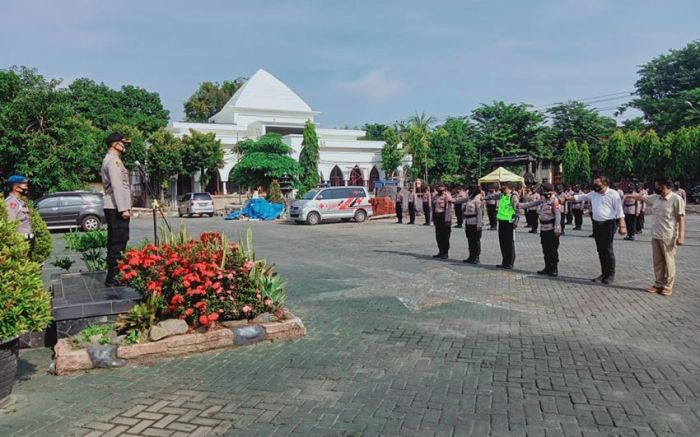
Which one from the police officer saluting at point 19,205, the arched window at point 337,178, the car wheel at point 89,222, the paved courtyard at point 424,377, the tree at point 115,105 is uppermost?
the tree at point 115,105

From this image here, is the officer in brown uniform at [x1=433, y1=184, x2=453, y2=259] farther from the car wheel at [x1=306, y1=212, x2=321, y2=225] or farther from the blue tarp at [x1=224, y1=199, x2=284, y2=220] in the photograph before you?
the blue tarp at [x1=224, y1=199, x2=284, y2=220]

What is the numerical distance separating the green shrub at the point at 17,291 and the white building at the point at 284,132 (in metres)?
34.0

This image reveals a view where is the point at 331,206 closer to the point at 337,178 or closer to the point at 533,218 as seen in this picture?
the point at 533,218

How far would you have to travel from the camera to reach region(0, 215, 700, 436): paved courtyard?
3.73 m

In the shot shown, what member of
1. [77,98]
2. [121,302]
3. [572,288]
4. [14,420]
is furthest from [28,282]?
[77,98]

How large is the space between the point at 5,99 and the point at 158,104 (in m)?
18.2

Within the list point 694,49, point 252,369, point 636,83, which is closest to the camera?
point 252,369

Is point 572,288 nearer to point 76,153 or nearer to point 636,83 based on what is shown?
point 76,153

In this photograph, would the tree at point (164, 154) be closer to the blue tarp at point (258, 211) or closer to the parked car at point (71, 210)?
the blue tarp at point (258, 211)

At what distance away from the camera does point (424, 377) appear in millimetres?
4566

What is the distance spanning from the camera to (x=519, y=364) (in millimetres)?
4879

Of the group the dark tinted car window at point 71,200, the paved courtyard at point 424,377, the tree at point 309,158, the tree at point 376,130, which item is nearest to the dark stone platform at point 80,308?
the paved courtyard at point 424,377

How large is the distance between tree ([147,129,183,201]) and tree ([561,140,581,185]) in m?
26.5

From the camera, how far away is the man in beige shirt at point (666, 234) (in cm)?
788
